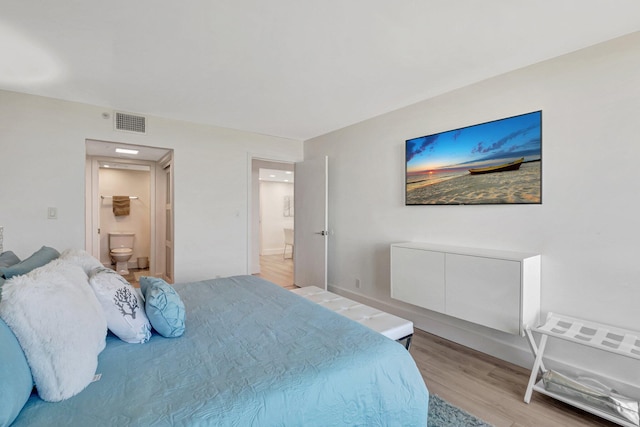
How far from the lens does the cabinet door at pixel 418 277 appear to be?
2.59m

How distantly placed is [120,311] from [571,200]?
285 cm

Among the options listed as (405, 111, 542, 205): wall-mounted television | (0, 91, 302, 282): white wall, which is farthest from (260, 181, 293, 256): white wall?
(405, 111, 542, 205): wall-mounted television

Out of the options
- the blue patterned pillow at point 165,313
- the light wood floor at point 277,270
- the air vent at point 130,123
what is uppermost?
the air vent at point 130,123

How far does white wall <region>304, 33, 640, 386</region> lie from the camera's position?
1.93 metres

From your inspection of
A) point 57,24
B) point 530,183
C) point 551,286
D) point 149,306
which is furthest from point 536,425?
point 57,24

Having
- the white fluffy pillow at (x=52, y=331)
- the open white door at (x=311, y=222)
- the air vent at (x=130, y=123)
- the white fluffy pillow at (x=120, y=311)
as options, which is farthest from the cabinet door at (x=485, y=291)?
the air vent at (x=130, y=123)

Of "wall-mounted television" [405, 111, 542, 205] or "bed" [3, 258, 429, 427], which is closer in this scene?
"bed" [3, 258, 429, 427]

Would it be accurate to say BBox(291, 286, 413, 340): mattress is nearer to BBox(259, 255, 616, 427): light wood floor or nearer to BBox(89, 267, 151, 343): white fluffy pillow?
BBox(259, 255, 616, 427): light wood floor

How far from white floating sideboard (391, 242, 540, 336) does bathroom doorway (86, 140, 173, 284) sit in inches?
116

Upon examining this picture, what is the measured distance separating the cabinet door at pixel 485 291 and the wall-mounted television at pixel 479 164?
1.87ft

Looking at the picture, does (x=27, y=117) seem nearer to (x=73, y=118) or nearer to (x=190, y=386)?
(x=73, y=118)

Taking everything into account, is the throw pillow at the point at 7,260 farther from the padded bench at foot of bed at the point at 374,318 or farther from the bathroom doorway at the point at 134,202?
the padded bench at foot of bed at the point at 374,318

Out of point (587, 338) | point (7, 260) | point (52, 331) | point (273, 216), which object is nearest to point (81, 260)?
point (7, 260)

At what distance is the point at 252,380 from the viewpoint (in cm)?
112
